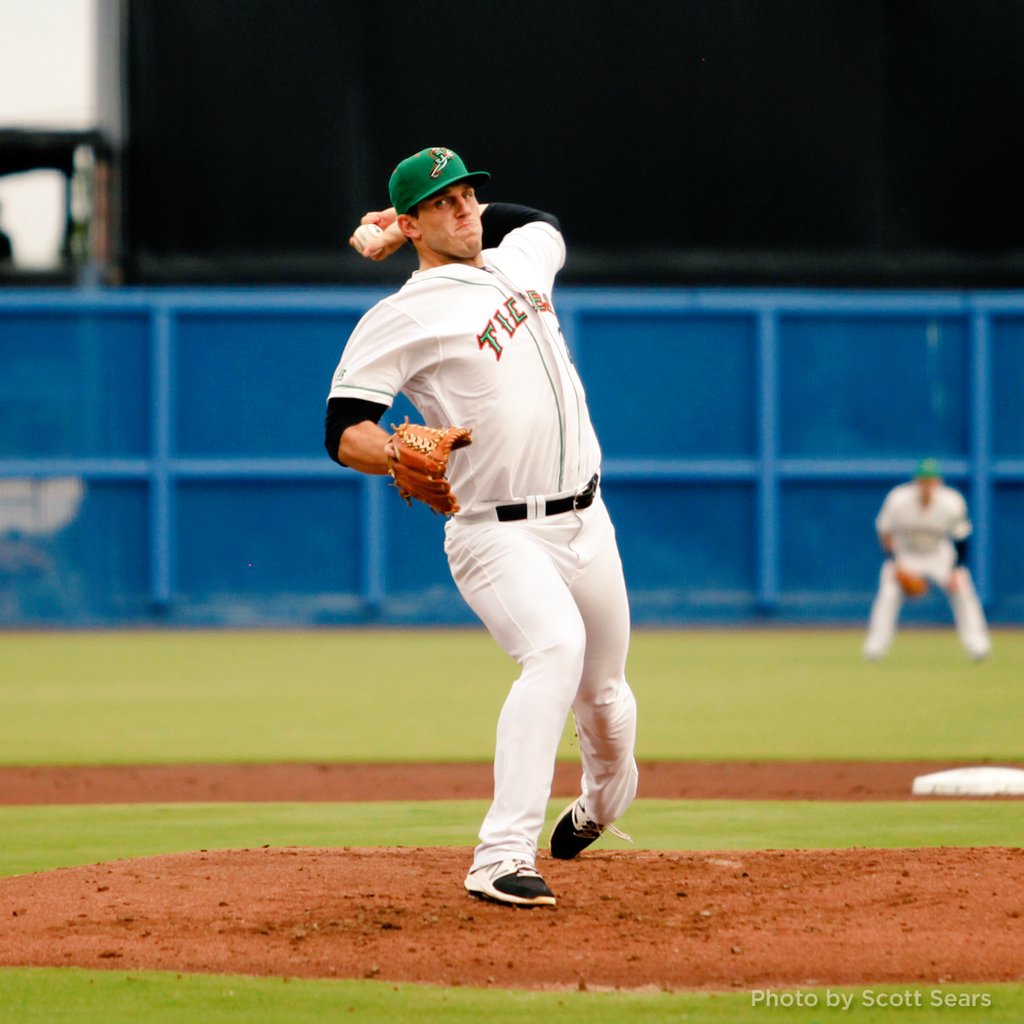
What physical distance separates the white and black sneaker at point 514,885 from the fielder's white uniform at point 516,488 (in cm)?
3

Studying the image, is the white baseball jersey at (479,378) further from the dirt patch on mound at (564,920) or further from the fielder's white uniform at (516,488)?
the dirt patch on mound at (564,920)

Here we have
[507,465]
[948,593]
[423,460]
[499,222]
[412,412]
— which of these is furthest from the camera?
[412,412]

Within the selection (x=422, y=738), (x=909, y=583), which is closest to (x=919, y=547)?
(x=909, y=583)

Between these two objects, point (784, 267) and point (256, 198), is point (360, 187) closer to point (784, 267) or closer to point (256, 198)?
point (256, 198)

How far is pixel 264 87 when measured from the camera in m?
19.1

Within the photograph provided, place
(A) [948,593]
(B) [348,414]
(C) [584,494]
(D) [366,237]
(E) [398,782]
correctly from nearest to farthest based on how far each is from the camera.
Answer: (B) [348,414], (C) [584,494], (D) [366,237], (E) [398,782], (A) [948,593]

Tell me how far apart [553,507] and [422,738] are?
16.5ft

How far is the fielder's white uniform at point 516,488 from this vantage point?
4727 millimetres

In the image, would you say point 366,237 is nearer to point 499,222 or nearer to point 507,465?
point 499,222

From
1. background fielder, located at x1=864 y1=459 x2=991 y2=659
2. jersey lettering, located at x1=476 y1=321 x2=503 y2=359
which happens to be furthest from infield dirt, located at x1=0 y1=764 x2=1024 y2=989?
background fielder, located at x1=864 y1=459 x2=991 y2=659

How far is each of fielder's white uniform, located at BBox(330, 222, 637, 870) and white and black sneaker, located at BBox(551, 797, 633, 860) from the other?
0.49 m

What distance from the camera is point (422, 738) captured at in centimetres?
973

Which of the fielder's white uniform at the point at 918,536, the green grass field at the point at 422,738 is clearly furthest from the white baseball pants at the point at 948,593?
the green grass field at the point at 422,738

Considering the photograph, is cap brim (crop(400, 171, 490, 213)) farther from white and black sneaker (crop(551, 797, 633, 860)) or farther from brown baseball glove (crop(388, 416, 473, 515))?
white and black sneaker (crop(551, 797, 633, 860))
